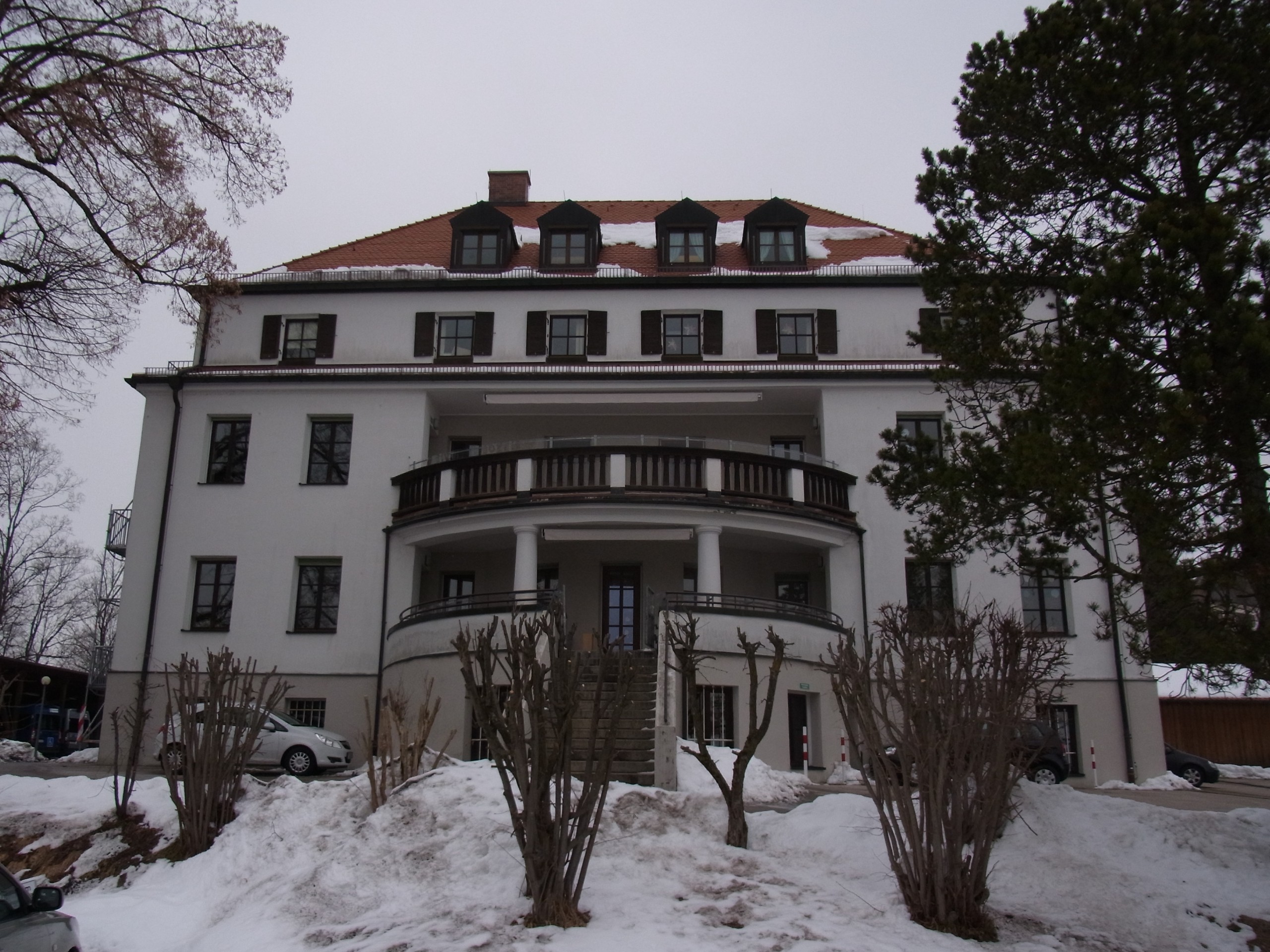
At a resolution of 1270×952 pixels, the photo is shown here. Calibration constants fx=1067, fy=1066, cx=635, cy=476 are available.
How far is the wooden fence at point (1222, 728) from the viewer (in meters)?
32.4

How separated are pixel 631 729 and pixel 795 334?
13.2m

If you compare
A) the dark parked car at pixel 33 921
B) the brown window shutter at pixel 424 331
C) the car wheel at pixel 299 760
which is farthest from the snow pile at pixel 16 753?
the dark parked car at pixel 33 921

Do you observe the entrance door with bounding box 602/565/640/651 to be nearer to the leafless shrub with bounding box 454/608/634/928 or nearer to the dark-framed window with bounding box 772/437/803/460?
the dark-framed window with bounding box 772/437/803/460

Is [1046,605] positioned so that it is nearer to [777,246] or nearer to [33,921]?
[777,246]

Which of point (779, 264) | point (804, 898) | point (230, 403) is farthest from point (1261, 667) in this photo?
point (230, 403)

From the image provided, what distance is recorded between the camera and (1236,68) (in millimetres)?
10195

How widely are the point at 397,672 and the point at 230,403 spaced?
28.2 feet

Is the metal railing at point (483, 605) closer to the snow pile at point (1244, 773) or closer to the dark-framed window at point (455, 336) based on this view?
the dark-framed window at point (455, 336)

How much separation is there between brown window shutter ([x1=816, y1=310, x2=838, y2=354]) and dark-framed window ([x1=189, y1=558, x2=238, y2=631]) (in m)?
15.0

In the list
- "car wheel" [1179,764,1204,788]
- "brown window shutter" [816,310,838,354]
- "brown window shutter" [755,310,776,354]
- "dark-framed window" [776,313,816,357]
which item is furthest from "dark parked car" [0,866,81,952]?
"car wheel" [1179,764,1204,788]

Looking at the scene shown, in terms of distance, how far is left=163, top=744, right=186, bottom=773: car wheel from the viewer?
39.6 feet

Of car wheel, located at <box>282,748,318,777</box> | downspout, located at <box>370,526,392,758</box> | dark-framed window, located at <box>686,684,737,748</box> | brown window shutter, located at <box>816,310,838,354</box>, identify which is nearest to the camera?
dark-framed window, located at <box>686,684,737,748</box>

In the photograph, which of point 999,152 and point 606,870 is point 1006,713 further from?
point 999,152

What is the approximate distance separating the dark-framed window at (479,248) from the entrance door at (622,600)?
907 centimetres
